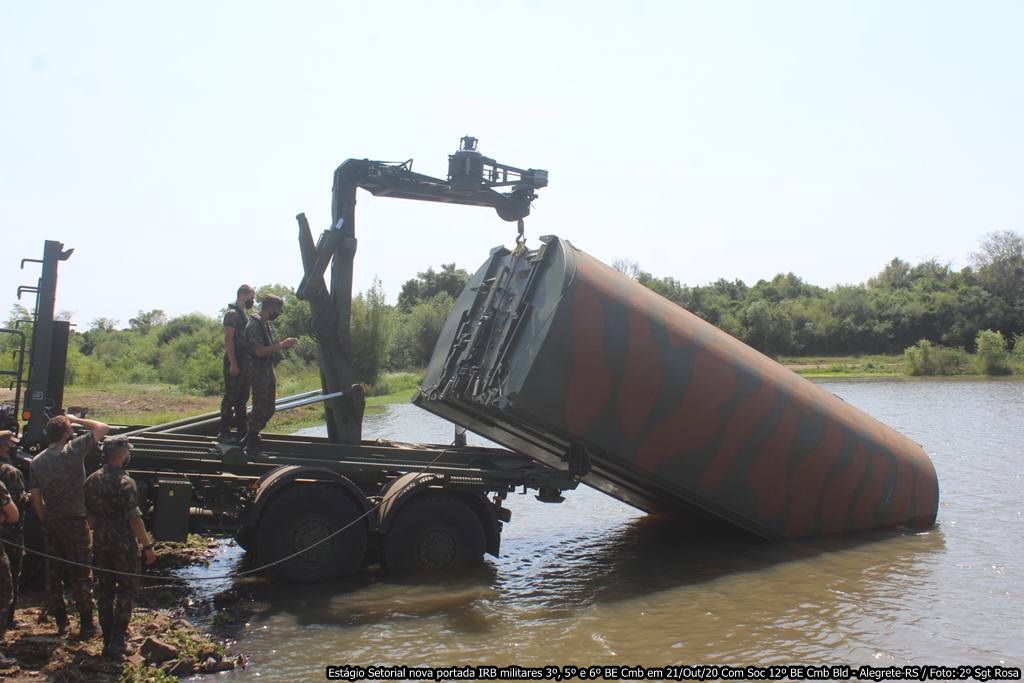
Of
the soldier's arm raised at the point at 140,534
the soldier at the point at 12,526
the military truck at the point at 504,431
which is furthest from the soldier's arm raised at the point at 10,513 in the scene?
the military truck at the point at 504,431

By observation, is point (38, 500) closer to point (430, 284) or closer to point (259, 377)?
point (259, 377)

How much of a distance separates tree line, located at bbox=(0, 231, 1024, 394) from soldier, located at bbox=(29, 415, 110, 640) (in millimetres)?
22185

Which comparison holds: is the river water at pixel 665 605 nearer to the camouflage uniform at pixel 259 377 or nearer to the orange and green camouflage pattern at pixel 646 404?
the orange and green camouflage pattern at pixel 646 404

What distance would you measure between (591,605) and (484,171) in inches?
194

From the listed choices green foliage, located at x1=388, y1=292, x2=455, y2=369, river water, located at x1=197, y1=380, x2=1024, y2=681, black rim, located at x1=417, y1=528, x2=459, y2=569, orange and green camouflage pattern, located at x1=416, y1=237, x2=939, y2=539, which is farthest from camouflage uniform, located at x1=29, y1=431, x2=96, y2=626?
green foliage, located at x1=388, y1=292, x2=455, y2=369

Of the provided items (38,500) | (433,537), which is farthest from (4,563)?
(433,537)

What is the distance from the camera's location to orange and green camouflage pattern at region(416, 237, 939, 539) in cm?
940

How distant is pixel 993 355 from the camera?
1940 inches

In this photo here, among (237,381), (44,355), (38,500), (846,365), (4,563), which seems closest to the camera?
(4,563)

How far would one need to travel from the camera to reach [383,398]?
37844mm

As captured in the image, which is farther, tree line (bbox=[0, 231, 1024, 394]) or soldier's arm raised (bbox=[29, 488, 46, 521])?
tree line (bbox=[0, 231, 1024, 394])

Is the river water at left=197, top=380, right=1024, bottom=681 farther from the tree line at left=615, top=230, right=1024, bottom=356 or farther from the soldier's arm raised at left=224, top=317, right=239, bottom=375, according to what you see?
the tree line at left=615, top=230, right=1024, bottom=356

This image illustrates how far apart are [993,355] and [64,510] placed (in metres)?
50.4

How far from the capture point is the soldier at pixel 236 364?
29.8 ft
